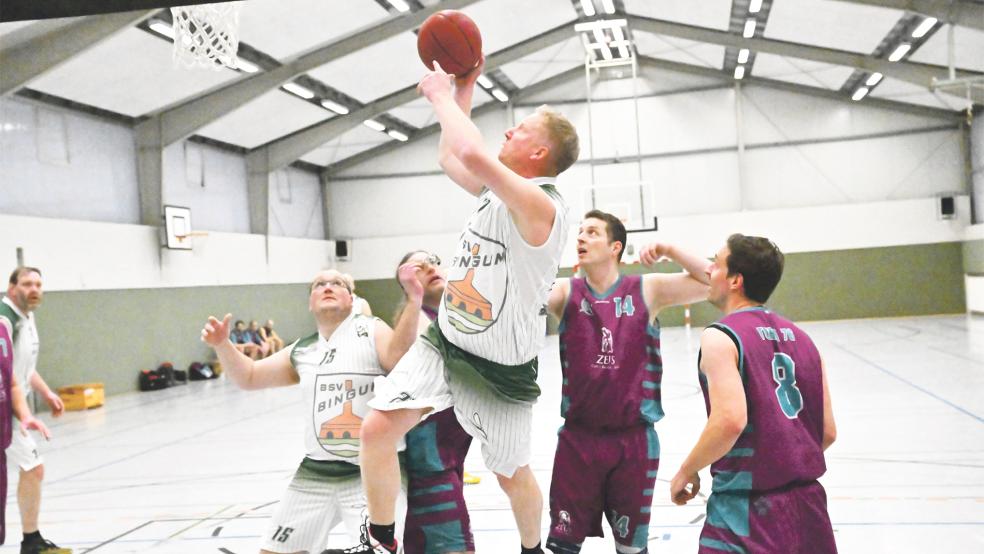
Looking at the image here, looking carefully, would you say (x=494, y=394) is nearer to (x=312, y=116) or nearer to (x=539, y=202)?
(x=539, y=202)

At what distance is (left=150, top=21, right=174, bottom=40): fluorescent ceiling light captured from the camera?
14.2 m

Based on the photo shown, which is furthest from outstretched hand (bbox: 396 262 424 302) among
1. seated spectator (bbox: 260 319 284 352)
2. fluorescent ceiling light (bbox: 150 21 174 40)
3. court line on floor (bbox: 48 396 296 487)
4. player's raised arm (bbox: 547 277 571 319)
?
seated spectator (bbox: 260 319 284 352)

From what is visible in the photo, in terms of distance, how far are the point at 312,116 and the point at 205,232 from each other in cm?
480

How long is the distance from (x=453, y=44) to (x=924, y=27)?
17.5m

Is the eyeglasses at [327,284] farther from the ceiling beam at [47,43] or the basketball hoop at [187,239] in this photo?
the basketball hoop at [187,239]

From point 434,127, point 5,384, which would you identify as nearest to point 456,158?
point 5,384

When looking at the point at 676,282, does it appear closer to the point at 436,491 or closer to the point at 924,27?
the point at 436,491

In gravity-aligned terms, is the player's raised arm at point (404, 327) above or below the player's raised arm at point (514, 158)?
below

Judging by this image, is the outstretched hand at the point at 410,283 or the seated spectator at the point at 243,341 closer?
the outstretched hand at the point at 410,283

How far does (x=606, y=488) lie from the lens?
3.89m

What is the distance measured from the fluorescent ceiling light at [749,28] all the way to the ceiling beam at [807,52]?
194mm

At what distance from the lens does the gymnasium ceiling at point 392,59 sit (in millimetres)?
15172

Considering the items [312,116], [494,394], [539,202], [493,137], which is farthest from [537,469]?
[493,137]

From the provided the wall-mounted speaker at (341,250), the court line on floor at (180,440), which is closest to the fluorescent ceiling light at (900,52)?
the court line on floor at (180,440)
